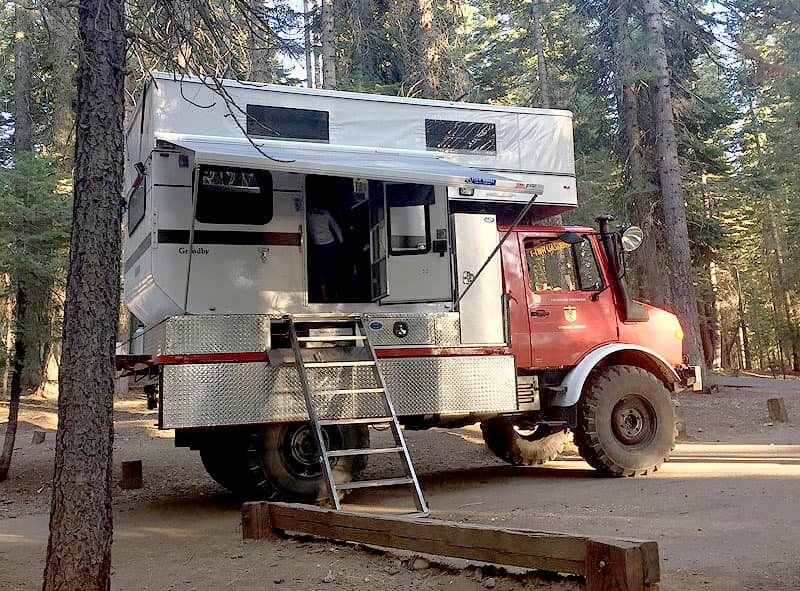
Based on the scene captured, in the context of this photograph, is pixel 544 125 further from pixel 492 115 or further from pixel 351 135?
pixel 351 135

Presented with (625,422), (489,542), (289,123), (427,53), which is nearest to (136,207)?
(289,123)

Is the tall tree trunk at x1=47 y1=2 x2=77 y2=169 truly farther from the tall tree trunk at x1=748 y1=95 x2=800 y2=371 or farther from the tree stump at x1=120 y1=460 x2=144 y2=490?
the tall tree trunk at x1=748 y1=95 x2=800 y2=371

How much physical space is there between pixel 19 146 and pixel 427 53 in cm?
924

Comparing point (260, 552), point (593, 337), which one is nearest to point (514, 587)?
point (260, 552)

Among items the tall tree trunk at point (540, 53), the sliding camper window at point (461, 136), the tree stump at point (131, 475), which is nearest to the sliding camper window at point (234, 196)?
the sliding camper window at point (461, 136)

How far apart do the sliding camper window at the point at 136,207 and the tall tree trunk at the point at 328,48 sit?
28.3 feet

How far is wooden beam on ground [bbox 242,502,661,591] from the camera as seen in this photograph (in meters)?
3.61

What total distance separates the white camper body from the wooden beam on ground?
165cm

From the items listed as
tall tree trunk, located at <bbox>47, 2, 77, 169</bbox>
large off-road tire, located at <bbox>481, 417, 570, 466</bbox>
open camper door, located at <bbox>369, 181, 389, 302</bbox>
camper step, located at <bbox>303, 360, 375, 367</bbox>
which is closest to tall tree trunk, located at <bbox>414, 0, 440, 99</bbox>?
tall tree trunk, located at <bbox>47, 2, 77, 169</bbox>

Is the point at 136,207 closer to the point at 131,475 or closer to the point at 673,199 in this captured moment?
the point at 131,475

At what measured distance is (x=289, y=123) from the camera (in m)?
8.05

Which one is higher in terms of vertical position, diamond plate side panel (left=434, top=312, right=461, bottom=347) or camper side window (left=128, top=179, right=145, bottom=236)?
camper side window (left=128, top=179, right=145, bottom=236)

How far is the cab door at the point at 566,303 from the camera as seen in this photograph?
8.71m

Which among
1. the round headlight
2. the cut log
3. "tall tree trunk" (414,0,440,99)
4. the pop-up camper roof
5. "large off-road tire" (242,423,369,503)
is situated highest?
"tall tree trunk" (414,0,440,99)
